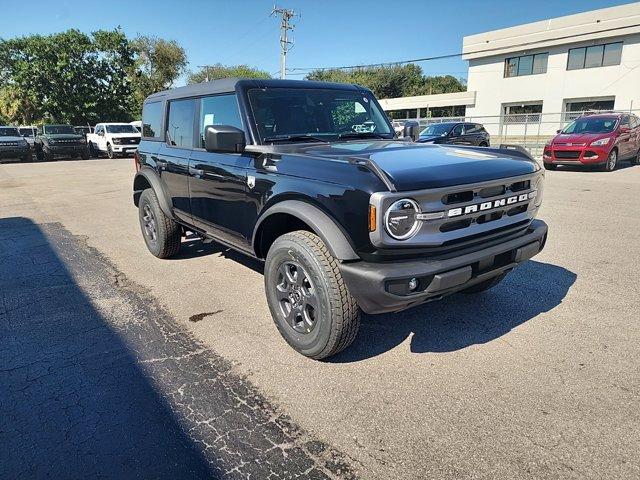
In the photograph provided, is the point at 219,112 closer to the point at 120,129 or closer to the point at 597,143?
the point at 597,143

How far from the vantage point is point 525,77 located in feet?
108

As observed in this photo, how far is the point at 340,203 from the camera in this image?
2.79 metres

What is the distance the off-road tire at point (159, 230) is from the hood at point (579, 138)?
12.8 metres

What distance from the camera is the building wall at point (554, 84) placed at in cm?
2795

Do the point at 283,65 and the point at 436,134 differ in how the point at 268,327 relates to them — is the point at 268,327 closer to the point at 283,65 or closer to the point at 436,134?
the point at 436,134

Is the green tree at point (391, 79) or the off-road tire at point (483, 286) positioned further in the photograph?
the green tree at point (391, 79)

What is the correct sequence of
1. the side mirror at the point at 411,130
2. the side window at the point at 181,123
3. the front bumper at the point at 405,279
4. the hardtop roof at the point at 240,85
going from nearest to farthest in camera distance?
the front bumper at the point at 405,279
the hardtop roof at the point at 240,85
the side window at the point at 181,123
the side mirror at the point at 411,130

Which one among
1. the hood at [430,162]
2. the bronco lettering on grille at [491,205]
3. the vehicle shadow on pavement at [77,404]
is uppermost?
the hood at [430,162]

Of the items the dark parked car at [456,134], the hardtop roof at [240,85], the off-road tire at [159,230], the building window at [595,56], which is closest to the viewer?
the hardtop roof at [240,85]

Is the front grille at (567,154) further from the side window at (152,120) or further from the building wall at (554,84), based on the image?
the side window at (152,120)

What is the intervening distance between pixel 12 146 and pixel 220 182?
74.1 ft

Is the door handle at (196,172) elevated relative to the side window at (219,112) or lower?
lower

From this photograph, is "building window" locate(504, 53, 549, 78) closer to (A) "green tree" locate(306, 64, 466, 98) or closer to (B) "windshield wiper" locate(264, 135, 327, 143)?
(B) "windshield wiper" locate(264, 135, 327, 143)

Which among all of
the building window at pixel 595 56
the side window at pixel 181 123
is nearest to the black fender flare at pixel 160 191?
the side window at pixel 181 123
